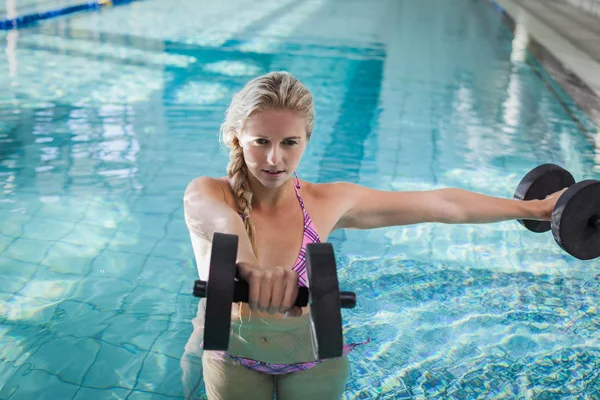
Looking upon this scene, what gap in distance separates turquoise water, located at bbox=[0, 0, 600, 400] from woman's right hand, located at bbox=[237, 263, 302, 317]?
4.16 feet

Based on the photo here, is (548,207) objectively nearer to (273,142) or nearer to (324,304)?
(273,142)

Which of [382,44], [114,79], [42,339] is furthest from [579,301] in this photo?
[382,44]

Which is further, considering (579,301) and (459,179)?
(459,179)

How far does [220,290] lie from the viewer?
4.83ft

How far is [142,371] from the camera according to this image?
2.86m

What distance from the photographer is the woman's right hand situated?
Answer: 1541mm

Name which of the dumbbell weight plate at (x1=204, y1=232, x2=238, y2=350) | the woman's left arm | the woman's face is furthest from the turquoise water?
the dumbbell weight plate at (x1=204, y1=232, x2=238, y2=350)

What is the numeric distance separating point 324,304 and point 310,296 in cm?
4

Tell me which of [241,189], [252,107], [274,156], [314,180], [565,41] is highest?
[252,107]

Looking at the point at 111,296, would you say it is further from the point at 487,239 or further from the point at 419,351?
the point at 487,239

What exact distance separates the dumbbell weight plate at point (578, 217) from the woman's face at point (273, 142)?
99cm

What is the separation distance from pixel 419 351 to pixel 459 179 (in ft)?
7.73

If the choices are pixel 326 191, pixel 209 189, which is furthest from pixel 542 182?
pixel 209 189

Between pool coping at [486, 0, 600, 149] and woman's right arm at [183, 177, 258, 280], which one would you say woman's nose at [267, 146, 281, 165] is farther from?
pool coping at [486, 0, 600, 149]
